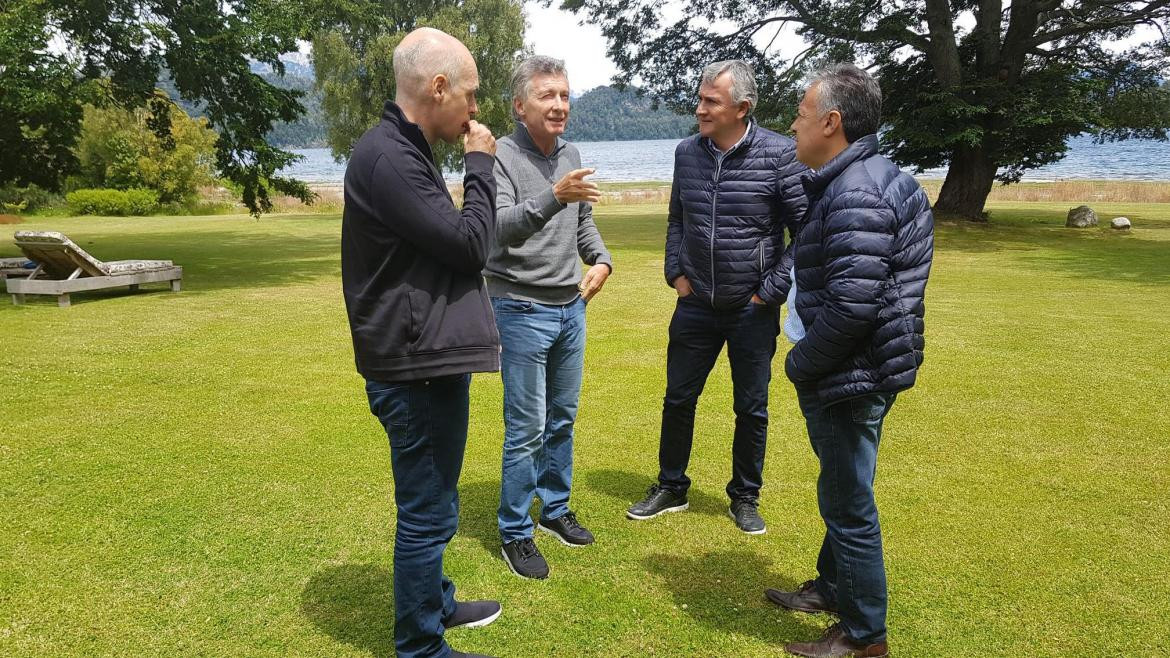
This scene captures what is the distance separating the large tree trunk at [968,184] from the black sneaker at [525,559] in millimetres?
21950

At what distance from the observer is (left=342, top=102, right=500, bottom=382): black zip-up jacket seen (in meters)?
2.52

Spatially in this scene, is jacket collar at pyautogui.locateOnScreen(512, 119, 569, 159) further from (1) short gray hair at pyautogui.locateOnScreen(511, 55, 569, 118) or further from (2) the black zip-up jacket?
(2) the black zip-up jacket

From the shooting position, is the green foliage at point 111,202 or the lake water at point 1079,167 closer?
the green foliage at point 111,202

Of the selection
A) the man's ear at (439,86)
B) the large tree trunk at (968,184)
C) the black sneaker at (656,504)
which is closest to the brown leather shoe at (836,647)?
the black sneaker at (656,504)

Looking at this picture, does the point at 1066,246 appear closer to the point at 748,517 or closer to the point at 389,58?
the point at 748,517

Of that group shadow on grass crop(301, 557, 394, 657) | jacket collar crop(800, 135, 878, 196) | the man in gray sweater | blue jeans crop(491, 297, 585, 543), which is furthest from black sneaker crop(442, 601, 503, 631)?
jacket collar crop(800, 135, 878, 196)

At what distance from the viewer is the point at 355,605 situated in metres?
3.56

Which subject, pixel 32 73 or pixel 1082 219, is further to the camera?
→ pixel 1082 219

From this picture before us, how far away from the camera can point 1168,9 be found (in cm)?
2030

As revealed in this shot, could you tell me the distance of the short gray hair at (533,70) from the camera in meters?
3.63

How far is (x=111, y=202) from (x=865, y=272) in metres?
38.9

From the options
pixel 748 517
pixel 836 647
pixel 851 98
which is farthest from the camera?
pixel 748 517

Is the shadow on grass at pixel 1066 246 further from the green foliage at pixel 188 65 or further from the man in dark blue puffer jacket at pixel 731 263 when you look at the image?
the green foliage at pixel 188 65

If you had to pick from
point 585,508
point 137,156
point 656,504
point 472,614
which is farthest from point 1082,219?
point 137,156
